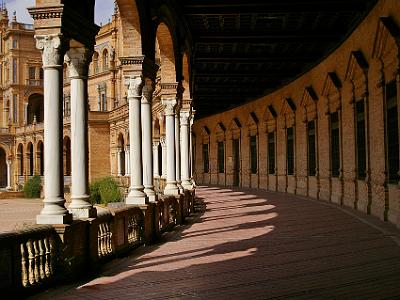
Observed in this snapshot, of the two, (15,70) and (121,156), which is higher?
(15,70)

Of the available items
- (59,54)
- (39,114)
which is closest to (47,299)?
(59,54)

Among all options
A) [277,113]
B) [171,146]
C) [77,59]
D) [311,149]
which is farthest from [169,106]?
[277,113]

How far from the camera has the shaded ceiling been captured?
51.8 ft

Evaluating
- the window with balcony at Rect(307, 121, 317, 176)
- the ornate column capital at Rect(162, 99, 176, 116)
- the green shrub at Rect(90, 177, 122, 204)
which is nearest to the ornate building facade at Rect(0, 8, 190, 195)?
the green shrub at Rect(90, 177, 122, 204)

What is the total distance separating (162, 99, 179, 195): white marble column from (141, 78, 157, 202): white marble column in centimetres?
354

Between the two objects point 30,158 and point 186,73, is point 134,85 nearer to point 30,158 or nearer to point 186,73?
point 186,73

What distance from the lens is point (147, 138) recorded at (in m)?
13.5

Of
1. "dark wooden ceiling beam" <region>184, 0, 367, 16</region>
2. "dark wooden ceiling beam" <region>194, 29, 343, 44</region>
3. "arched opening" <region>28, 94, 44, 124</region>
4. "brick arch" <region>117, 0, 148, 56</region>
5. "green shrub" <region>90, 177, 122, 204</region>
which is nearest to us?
"brick arch" <region>117, 0, 148, 56</region>

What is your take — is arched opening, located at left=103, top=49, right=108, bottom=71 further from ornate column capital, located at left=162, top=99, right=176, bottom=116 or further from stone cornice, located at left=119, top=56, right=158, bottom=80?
stone cornice, located at left=119, top=56, right=158, bottom=80

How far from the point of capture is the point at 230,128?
39.0 m

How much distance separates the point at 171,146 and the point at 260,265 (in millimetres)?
8929

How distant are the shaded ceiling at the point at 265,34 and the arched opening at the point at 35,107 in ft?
163

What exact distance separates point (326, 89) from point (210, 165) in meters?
22.9

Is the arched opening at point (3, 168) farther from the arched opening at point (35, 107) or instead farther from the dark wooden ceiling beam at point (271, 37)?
the dark wooden ceiling beam at point (271, 37)
